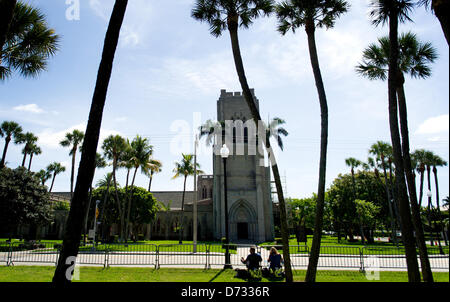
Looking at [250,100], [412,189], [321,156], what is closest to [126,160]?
[250,100]

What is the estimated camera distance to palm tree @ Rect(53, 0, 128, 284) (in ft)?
17.3

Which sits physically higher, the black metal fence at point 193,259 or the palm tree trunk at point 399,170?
the palm tree trunk at point 399,170

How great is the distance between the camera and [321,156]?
9.63 metres

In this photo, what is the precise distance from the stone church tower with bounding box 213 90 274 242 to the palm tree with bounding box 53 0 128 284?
32.9m

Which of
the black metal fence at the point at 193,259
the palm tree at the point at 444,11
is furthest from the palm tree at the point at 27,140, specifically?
the palm tree at the point at 444,11

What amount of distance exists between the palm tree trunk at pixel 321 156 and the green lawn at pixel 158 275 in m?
1.94

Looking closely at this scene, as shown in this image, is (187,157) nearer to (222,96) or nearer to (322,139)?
(222,96)

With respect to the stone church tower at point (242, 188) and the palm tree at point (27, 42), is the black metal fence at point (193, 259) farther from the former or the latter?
the stone church tower at point (242, 188)

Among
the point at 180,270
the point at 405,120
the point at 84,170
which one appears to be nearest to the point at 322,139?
the point at 405,120

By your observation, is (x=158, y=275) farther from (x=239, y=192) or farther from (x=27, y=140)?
(x=27, y=140)

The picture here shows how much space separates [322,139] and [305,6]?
4.93 metres

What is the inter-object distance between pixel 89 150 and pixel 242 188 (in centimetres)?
3601

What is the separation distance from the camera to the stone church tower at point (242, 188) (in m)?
38.8

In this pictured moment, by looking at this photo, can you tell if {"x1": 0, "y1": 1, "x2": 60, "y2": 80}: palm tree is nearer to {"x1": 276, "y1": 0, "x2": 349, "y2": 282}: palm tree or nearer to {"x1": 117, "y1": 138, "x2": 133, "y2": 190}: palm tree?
{"x1": 276, "y1": 0, "x2": 349, "y2": 282}: palm tree
